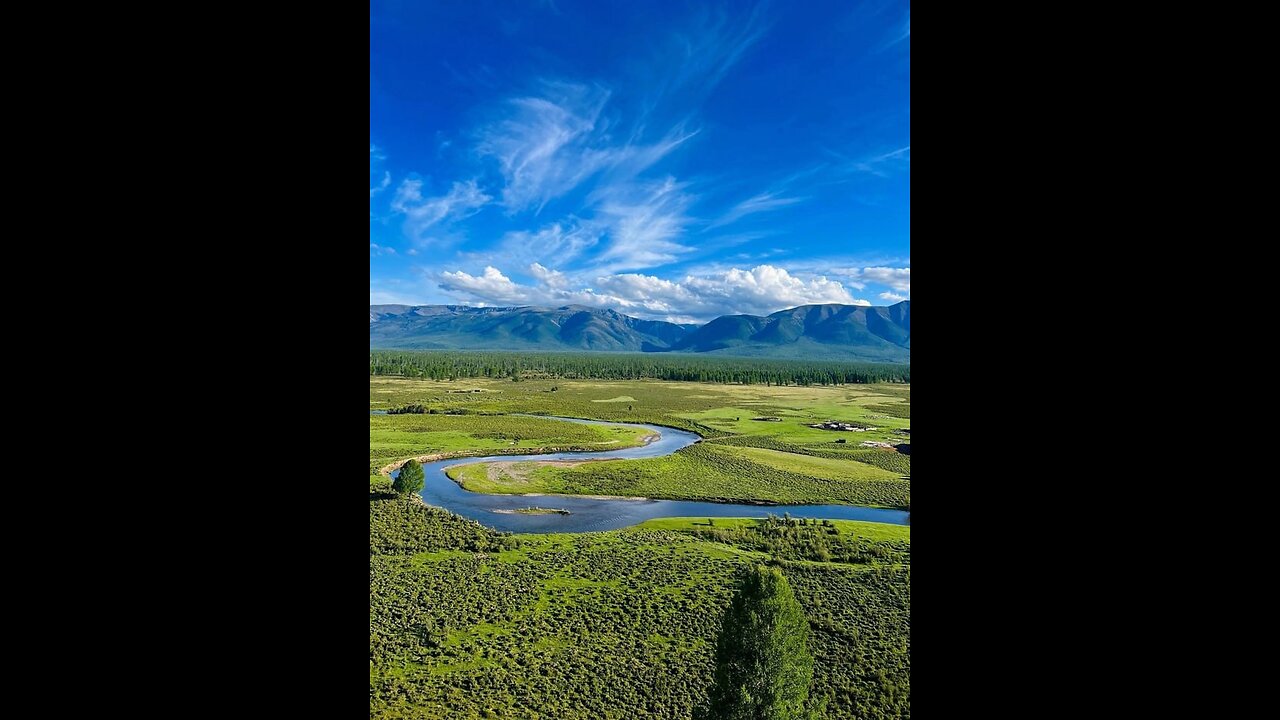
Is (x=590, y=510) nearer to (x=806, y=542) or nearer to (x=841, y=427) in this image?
(x=806, y=542)

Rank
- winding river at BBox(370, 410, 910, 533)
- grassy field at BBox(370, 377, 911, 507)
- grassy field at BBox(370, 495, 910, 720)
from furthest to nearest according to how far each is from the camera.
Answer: grassy field at BBox(370, 377, 911, 507) < winding river at BBox(370, 410, 910, 533) < grassy field at BBox(370, 495, 910, 720)

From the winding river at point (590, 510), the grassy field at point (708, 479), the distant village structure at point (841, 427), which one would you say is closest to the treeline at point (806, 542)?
the winding river at point (590, 510)

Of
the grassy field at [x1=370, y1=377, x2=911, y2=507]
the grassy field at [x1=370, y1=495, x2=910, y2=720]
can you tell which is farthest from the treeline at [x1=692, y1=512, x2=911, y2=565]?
the grassy field at [x1=370, y1=377, x2=911, y2=507]

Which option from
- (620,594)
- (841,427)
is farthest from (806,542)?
(841,427)

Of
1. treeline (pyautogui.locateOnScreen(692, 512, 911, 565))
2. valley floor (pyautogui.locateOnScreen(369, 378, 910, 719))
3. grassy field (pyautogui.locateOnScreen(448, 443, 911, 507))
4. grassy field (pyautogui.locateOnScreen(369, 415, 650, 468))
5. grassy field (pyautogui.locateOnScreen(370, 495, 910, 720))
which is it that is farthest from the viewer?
grassy field (pyautogui.locateOnScreen(369, 415, 650, 468))

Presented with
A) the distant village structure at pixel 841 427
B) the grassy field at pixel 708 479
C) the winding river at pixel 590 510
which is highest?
the distant village structure at pixel 841 427

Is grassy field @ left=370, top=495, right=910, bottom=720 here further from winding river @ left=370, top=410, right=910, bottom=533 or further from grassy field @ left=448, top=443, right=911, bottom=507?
grassy field @ left=448, top=443, right=911, bottom=507

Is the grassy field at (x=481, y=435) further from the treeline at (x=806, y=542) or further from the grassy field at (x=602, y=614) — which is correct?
the treeline at (x=806, y=542)
